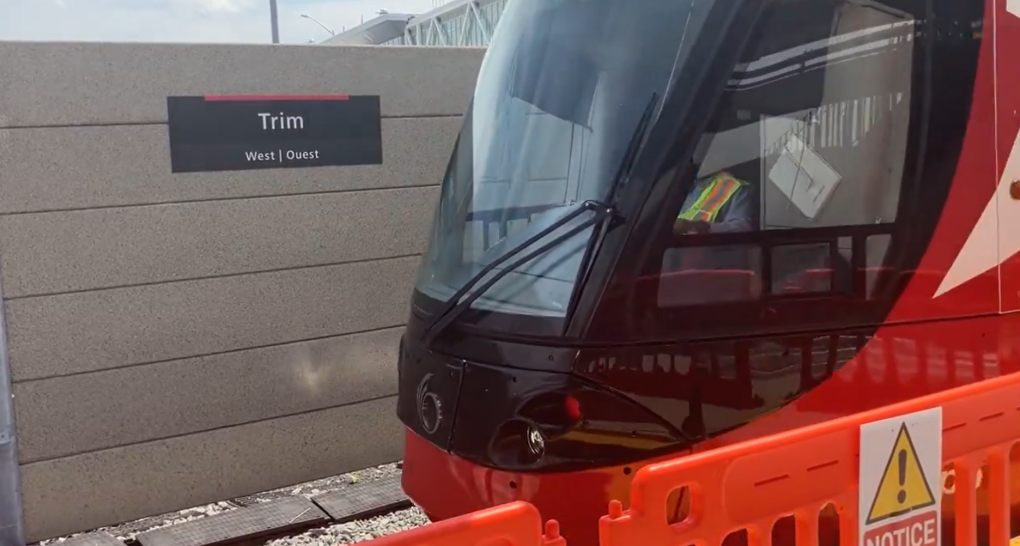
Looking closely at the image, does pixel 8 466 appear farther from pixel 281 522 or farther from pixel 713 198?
pixel 713 198

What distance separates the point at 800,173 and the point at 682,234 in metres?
0.49

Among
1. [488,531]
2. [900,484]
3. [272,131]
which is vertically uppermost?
[272,131]

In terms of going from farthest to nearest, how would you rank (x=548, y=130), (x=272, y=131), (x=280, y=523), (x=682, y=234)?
(x=272, y=131)
(x=280, y=523)
(x=548, y=130)
(x=682, y=234)

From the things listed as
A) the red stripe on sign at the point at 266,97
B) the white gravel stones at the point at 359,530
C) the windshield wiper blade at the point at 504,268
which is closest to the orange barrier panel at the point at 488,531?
the windshield wiper blade at the point at 504,268

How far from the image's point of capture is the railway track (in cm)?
491

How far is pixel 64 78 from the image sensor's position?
15.9 feet

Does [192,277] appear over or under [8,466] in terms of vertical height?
over

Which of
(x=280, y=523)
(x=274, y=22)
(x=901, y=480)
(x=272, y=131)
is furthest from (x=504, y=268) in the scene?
(x=274, y=22)

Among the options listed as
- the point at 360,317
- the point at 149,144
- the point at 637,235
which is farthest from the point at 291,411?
the point at 637,235

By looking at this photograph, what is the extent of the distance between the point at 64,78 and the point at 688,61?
3416 mm

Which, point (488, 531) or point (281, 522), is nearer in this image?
point (488, 531)

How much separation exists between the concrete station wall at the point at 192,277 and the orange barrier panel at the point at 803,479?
335cm

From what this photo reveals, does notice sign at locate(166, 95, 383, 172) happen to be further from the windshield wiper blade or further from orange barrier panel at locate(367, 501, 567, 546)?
orange barrier panel at locate(367, 501, 567, 546)

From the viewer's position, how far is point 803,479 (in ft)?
8.76
